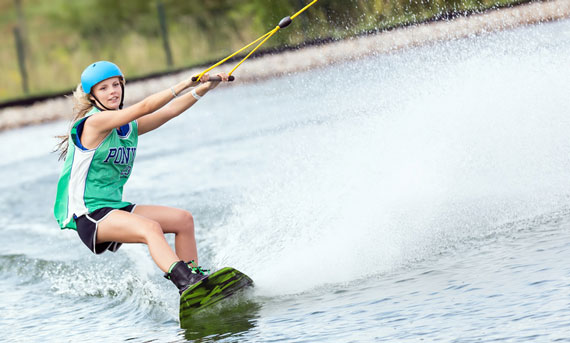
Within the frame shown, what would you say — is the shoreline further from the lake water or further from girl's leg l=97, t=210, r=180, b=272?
girl's leg l=97, t=210, r=180, b=272

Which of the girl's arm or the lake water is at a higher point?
the girl's arm

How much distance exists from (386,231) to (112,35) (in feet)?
84.9

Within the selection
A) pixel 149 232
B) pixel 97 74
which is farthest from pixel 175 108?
pixel 149 232

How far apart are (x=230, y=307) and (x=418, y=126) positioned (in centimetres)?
310

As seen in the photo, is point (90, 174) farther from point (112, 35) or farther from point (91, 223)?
point (112, 35)

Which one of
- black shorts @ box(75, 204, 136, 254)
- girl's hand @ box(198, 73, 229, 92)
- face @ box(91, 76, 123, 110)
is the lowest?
black shorts @ box(75, 204, 136, 254)

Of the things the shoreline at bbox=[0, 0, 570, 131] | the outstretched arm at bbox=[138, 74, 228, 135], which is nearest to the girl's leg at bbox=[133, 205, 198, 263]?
the outstretched arm at bbox=[138, 74, 228, 135]

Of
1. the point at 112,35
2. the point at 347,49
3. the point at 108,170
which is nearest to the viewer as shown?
the point at 108,170

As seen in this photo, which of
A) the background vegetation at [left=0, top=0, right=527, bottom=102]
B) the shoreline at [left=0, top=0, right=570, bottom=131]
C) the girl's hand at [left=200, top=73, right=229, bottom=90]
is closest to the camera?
the girl's hand at [left=200, top=73, right=229, bottom=90]

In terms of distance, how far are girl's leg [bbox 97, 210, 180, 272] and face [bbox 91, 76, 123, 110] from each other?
2.03 ft

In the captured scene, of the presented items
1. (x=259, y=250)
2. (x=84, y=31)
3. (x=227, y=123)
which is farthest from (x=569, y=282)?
(x=84, y=31)

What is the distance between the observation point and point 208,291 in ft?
18.5

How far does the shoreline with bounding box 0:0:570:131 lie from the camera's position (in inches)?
413

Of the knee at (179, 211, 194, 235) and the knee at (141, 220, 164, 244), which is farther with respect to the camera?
the knee at (179, 211, 194, 235)
